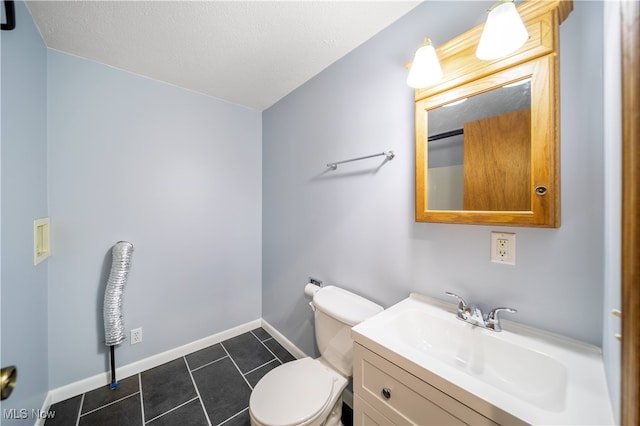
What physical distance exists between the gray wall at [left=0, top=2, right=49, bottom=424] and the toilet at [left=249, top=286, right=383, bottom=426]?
102cm

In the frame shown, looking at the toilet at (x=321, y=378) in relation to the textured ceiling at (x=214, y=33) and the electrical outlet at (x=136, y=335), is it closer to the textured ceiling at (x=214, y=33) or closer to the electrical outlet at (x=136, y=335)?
the electrical outlet at (x=136, y=335)

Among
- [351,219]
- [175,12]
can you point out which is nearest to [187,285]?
[351,219]

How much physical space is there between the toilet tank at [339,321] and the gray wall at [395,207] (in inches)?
5.1

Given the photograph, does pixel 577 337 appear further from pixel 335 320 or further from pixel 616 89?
pixel 335 320

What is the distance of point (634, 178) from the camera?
13.7 inches

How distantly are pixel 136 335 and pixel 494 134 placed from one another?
266cm

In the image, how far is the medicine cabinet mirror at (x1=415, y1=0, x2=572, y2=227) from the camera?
807 millimetres

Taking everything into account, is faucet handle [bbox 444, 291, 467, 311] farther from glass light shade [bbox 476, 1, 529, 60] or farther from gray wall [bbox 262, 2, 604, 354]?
glass light shade [bbox 476, 1, 529, 60]

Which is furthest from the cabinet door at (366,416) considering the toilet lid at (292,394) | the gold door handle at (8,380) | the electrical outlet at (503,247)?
the gold door handle at (8,380)

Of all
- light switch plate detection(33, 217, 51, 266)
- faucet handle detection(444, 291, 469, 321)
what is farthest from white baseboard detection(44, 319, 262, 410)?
faucet handle detection(444, 291, 469, 321)

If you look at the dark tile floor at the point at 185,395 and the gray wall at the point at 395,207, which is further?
the dark tile floor at the point at 185,395

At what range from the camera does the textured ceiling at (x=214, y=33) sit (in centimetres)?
120

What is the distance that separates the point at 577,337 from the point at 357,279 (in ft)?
3.17

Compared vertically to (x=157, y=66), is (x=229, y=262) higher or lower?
lower
